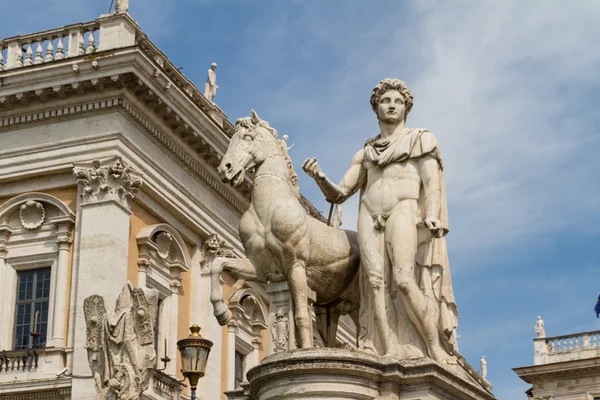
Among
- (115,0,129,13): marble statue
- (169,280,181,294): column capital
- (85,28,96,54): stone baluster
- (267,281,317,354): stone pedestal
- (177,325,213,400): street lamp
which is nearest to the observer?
(267,281,317,354): stone pedestal

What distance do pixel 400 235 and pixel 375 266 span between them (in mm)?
347

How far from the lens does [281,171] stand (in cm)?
1085

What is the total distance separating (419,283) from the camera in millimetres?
10195

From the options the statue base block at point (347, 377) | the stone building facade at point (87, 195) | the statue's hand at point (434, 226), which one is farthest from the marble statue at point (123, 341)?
the stone building facade at point (87, 195)

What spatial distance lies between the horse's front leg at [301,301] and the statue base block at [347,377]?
0.62m

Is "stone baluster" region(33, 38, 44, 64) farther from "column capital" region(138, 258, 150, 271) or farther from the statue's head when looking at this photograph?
the statue's head

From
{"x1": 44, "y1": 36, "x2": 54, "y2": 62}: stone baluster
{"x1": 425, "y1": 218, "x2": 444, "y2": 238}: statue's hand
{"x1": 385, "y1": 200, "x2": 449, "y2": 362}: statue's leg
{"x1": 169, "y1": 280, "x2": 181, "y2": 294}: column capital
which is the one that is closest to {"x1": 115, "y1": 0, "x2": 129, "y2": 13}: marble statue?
{"x1": 44, "y1": 36, "x2": 54, "y2": 62}: stone baluster

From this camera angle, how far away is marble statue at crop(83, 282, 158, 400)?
15.1 metres

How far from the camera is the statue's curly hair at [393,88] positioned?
10703 millimetres

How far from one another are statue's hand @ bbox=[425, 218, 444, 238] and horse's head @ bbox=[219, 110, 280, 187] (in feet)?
5.81

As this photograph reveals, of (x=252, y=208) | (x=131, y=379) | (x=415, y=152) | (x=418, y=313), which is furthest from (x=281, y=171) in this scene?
(x=131, y=379)

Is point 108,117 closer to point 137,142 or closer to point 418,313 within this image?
point 137,142

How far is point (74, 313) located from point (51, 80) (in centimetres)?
585

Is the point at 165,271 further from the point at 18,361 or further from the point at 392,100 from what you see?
the point at 392,100
